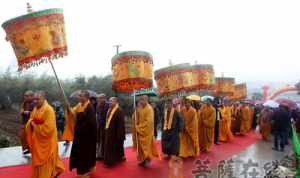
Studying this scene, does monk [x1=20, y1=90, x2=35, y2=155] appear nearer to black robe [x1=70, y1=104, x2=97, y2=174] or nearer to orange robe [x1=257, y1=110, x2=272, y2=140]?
black robe [x1=70, y1=104, x2=97, y2=174]

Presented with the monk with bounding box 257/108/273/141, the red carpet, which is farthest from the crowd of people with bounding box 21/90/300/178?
the monk with bounding box 257/108/273/141

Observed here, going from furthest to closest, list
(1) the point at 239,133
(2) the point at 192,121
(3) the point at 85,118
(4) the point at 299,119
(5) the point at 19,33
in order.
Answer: (1) the point at 239,133, (4) the point at 299,119, (2) the point at 192,121, (3) the point at 85,118, (5) the point at 19,33

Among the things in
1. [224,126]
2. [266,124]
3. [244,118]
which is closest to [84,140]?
[224,126]

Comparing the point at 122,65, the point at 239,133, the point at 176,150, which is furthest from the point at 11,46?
the point at 239,133

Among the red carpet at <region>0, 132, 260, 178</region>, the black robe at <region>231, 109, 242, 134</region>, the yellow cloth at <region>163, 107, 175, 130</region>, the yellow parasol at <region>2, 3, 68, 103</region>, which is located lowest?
the red carpet at <region>0, 132, 260, 178</region>

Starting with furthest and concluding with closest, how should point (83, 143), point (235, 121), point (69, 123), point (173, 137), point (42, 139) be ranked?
point (235, 121)
point (173, 137)
point (69, 123)
point (83, 143)
point (42, 139)

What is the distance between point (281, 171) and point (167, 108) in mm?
3763

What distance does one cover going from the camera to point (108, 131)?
8.61 metres

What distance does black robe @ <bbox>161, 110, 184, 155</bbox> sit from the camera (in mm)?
9250

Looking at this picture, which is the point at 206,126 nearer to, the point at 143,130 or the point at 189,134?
the point at 189,134

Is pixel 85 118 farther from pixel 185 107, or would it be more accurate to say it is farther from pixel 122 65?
pixel 185 107

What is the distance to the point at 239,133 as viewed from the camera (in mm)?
17156

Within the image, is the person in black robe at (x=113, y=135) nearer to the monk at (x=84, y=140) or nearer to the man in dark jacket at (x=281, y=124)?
Answer: the monk at (x=84, y=140)

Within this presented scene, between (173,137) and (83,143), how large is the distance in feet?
8.62
